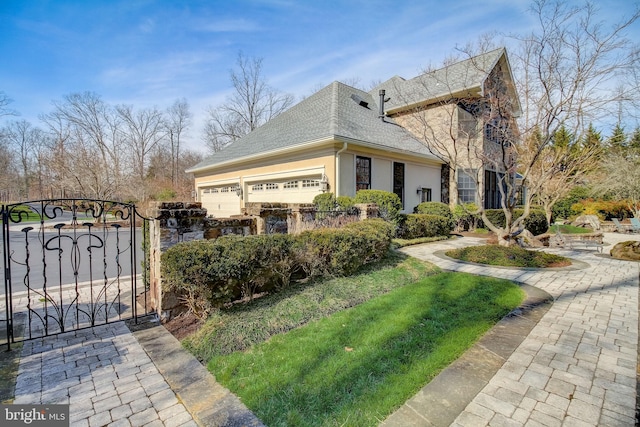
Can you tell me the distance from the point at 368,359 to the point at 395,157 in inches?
417

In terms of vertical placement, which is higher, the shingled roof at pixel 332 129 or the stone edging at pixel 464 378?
the shingled roof at pixel 332 129

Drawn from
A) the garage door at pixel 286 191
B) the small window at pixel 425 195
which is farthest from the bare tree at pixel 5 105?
the small window at pixel 425 195

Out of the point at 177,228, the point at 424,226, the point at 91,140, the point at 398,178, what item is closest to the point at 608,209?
the point at 398,178

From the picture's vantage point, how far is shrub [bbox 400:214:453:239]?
10.6 m

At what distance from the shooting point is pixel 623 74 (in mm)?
6070

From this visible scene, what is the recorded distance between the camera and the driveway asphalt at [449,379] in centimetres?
219

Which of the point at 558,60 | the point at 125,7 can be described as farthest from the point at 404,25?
the point at 125,7

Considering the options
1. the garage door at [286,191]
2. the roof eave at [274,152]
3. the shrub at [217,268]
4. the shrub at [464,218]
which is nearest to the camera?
the shrub at [217,268]

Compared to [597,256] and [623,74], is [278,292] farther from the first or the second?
[597,256]

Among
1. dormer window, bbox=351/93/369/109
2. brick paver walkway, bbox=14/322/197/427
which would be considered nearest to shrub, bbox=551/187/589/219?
dormer window, bbox=351/93/369/109

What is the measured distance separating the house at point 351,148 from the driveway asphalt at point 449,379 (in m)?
6.55

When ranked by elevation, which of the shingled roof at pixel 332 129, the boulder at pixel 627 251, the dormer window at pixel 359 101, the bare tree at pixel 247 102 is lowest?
the boulder at pixel 627 251

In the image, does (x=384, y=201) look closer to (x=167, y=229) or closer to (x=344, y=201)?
(x=344, y=201)

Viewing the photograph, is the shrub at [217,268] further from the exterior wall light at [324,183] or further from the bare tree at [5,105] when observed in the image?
the bare tree at [5,105]
